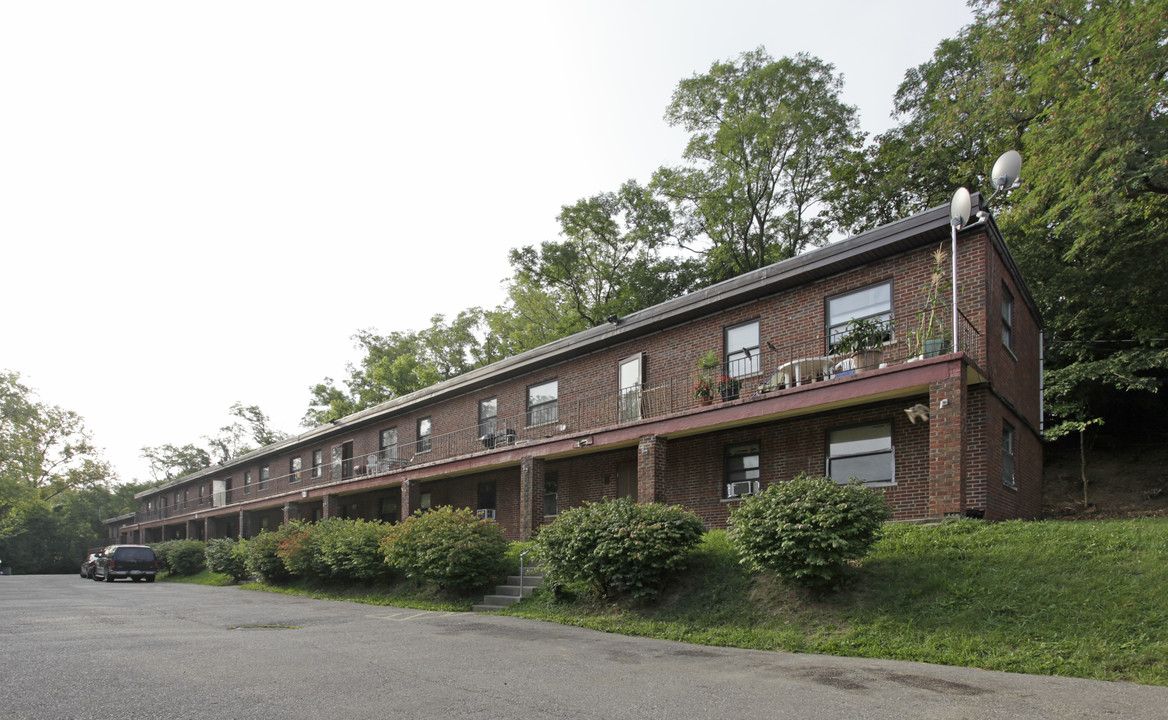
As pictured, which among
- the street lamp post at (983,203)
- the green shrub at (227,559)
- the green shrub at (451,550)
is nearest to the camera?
the street lamp post at (983,203)

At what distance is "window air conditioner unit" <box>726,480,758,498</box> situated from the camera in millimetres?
14945

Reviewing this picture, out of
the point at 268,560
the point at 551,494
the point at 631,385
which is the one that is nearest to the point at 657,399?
the point at 631,385

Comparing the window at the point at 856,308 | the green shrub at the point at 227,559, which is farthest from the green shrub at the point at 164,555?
the window at the point at 856,308

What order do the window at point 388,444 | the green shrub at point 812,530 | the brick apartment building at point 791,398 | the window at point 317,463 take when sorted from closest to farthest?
the green shrub at point 812,530
the brick apartment building at point 791,398
the window at point 388,444
the window at point 317,463

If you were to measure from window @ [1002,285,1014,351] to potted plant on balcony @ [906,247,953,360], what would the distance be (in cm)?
227

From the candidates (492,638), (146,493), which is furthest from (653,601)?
(146,493)

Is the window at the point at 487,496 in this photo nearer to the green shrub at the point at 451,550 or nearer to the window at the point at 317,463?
the green shrub at the point at 451,550

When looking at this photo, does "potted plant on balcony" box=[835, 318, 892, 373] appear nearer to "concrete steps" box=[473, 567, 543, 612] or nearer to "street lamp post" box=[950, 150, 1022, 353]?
"street lamp post" box=[950, 150, 1022, 353]

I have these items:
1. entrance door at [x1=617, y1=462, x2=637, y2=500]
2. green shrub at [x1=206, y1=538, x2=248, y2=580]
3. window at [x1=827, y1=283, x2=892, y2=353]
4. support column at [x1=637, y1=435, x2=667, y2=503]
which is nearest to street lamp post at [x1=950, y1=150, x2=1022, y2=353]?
window at [x1=827, y1=283, x2=892, y2=353]

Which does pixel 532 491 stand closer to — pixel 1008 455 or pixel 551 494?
pixel 551 494

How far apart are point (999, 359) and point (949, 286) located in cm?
186

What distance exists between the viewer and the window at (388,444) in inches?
1120

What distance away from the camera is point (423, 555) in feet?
50.1

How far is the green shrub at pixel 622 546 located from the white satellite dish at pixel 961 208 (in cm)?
661
